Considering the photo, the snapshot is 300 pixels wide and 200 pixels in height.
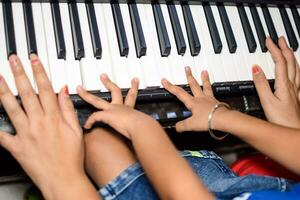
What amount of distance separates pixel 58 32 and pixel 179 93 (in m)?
0.32

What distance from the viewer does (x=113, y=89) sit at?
91 centimetres

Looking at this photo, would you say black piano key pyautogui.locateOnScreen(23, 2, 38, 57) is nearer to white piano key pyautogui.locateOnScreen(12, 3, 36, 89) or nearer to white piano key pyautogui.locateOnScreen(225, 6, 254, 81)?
white piano key pyautogui.locateOnScreen(12, 3, 36, 89)

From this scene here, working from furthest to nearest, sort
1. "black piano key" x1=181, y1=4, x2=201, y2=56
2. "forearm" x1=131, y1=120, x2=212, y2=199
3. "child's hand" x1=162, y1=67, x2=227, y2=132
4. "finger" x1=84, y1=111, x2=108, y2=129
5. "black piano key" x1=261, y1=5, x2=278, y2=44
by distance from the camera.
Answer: "black piano key" x1=261, y1=5, x2=278, y2=44, "black piano key" x1=181, y1=4, x2=201, y2=56, "child's hand" x1=162, y1=67, x2=227, y2=132, "finger" x1=84, y1=111, x2=108, y2=129, "forearm" x1=131, y1=120, x2=212, y2=199

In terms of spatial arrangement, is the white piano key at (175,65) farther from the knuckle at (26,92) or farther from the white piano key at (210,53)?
the knuckle at (26,92)

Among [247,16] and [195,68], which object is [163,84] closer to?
[195,68]

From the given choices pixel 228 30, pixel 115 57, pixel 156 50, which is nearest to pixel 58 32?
pixel 115 57

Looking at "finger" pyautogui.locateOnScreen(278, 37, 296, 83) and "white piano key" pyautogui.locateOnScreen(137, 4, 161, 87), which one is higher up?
"white piano key" pyautogui.locateOnScreen(137, 4, 161, 87)

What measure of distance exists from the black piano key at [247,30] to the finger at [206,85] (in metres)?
0.19

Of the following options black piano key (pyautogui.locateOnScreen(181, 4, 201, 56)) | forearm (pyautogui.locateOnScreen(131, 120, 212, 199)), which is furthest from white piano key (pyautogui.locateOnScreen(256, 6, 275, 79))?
forearm (pyautogui.locateOnScreen(131, 120, 212, 199))

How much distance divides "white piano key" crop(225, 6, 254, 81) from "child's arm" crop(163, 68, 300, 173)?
13cm

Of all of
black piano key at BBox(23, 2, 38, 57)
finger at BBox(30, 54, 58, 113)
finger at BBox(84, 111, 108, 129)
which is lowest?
finger at BBox(84, 111, 108, 129)

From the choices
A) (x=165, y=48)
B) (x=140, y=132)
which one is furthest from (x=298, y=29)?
(x=140, y=132)

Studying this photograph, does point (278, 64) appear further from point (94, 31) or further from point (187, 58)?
point (94, 31)

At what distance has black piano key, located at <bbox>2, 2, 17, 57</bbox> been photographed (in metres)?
0.90
